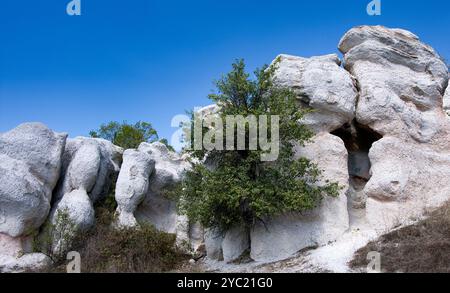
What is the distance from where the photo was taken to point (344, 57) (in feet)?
49.8

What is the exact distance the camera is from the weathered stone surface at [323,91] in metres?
13.1

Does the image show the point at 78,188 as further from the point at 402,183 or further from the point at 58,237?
the point at 402,183

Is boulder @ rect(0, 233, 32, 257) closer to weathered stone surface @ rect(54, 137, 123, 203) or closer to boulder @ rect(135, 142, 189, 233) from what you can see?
weathered stone surface @ rect(54, 137, 123, 203)

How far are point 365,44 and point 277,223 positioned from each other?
686 centimetres

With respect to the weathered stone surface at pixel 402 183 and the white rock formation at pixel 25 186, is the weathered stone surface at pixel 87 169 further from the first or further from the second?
the weathered stone surface at pixel 402 183

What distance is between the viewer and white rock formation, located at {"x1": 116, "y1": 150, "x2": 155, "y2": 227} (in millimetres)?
13508

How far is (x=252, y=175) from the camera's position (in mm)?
11828

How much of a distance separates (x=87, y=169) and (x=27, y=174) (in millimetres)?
1656

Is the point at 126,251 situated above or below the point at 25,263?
above

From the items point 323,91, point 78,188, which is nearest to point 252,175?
point 323,91

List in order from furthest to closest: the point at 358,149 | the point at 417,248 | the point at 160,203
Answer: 1. the point at 160,203
2. the point at 358,149
3. the point at 417,248
